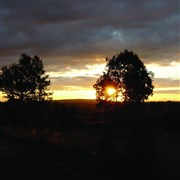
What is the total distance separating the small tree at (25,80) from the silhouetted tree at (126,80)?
12699 mm

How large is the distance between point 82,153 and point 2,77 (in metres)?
45.6

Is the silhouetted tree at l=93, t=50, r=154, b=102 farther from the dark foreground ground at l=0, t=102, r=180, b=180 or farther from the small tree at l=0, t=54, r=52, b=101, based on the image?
the dark foreground ground at l=0, t=102, r=180, b=180

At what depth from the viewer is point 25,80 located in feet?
202

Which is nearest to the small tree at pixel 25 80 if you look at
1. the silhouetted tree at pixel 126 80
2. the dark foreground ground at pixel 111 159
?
the silhouetted tree at pixel 126 80

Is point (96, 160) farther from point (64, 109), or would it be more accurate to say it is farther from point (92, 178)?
point (64, 109)

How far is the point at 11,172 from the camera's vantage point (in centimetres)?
1392

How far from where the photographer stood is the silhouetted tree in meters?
69.8

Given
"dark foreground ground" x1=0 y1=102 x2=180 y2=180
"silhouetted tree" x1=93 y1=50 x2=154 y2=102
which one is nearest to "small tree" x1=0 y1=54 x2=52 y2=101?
"silhouetted tree" x1=93 y1=50 x2=154 y2=102

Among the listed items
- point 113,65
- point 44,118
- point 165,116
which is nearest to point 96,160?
point 165,116

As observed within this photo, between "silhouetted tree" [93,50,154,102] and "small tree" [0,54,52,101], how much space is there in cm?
1270

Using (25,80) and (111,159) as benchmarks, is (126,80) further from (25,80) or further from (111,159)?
(111,159)

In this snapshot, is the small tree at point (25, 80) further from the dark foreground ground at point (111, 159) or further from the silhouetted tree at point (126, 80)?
the dark foreground ground at point (111, 159)

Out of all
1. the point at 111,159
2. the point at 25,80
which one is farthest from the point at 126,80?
the point at 111,159

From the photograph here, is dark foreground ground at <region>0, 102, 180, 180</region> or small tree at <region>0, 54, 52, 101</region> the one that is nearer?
dark foreground ground at <region>0, 102, 180, 180</region>
